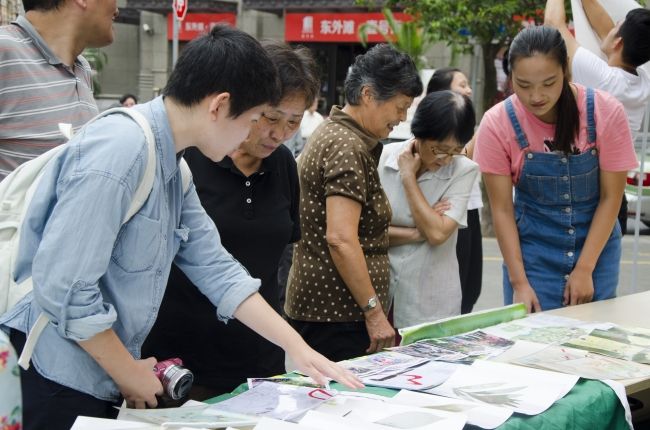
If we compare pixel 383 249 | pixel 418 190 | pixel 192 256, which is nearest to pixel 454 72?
pixel 418 190

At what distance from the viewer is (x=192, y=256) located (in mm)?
1832

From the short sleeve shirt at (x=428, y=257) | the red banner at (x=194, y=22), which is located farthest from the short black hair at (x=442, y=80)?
the red banner at (x=194, y=22)

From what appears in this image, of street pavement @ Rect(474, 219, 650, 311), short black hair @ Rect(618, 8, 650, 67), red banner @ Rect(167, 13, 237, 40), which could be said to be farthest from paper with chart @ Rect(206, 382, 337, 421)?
red banner @ Rect(167, 13, 237, 40)

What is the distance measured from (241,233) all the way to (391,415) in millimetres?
784

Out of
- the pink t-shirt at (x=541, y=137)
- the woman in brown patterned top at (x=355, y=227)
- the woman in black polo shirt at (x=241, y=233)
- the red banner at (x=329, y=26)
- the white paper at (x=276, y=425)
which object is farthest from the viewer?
the red banner at (x=329, y=26)

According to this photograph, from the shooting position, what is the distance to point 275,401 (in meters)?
1.73

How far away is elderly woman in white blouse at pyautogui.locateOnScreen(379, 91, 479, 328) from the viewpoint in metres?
2.84

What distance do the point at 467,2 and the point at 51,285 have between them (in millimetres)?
7535

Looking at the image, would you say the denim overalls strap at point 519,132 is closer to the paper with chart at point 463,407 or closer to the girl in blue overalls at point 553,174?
the girl in blue overalls at point 553,174

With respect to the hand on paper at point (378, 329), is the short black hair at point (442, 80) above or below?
above

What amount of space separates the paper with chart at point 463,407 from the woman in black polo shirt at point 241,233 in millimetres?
606

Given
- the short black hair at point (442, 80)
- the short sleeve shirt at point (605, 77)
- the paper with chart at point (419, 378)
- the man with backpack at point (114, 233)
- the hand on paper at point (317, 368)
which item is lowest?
the paper with chart at point (419, 378)

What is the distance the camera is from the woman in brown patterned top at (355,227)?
8.43ft

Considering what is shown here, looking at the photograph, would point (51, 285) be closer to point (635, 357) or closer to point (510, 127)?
point (635, 357)
